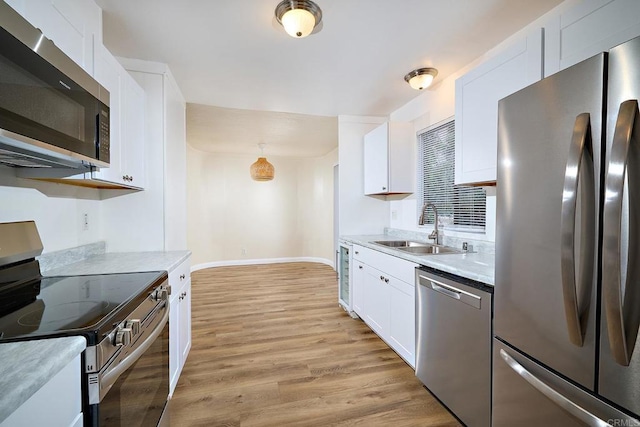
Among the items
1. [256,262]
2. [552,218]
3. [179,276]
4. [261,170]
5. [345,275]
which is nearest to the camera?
[552,218]

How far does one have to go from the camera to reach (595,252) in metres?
0.90

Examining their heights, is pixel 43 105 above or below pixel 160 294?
above

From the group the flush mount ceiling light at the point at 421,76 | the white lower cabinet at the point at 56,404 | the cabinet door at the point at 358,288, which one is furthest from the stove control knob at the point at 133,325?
the flush mount ceiling light at the point at 421,76

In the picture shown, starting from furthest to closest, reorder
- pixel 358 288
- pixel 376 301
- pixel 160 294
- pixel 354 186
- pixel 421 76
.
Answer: pixel 354 186 < pixel 358 288 < pixel 376 301 < pixel 421 76 < pixel 160 294

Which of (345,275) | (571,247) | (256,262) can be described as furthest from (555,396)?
(256,262)

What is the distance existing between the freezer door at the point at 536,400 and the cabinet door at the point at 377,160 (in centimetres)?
210

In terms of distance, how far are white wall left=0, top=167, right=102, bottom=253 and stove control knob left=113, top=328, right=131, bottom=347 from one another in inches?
37.9

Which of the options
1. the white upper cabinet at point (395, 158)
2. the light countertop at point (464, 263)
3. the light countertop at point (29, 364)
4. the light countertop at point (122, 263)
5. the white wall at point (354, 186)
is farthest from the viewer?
the white wall at point (354, 186)

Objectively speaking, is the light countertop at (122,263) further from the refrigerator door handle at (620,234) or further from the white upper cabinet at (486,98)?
the white upper cabinet at (486,98)

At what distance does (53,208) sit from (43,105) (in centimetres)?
100

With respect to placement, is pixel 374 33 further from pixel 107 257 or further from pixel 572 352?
pixel 107 257

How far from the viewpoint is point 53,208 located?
66.9 inches

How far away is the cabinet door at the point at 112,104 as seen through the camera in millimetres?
1629

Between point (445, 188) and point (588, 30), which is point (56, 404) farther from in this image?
point (445, 188)
